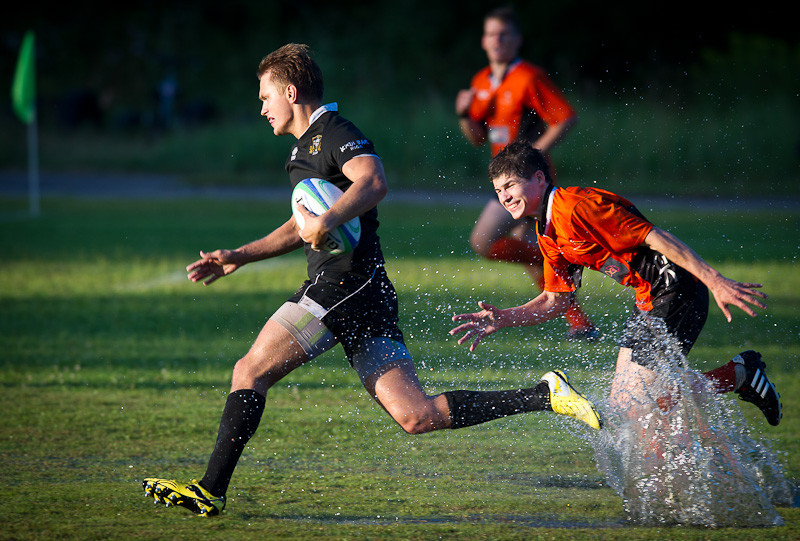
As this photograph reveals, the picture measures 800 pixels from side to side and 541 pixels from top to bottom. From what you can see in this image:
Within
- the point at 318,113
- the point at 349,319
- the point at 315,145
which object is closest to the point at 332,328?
the point at 349,319

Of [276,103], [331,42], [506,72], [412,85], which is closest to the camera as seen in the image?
[276,103]

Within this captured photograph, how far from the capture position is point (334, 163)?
3.85 m

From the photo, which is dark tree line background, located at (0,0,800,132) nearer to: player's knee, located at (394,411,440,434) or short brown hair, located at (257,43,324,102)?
short brown hair, located at (257,43,324,102)

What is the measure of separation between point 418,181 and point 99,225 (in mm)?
9168

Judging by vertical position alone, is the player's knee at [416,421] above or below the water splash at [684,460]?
above

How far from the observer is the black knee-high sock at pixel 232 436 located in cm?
364

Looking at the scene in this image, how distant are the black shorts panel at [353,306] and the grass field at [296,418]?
70 centimetres

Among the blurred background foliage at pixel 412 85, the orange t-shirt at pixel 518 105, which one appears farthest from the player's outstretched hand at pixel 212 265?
the blurred background foliage at pixel 412 85

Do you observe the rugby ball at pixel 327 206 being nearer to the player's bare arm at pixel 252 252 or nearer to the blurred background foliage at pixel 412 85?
the player's bare arm at pixel 252 252

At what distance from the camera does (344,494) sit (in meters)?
4.02

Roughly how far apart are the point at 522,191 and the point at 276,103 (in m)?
1.08

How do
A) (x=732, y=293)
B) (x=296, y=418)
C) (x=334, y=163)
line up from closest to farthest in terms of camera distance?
(x=732, y=293) < (x=334, y=163) < (x=296, y=418)

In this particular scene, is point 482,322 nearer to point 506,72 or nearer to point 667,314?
point 667,314

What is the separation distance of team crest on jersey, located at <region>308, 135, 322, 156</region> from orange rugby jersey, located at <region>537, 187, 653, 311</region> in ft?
3.12
